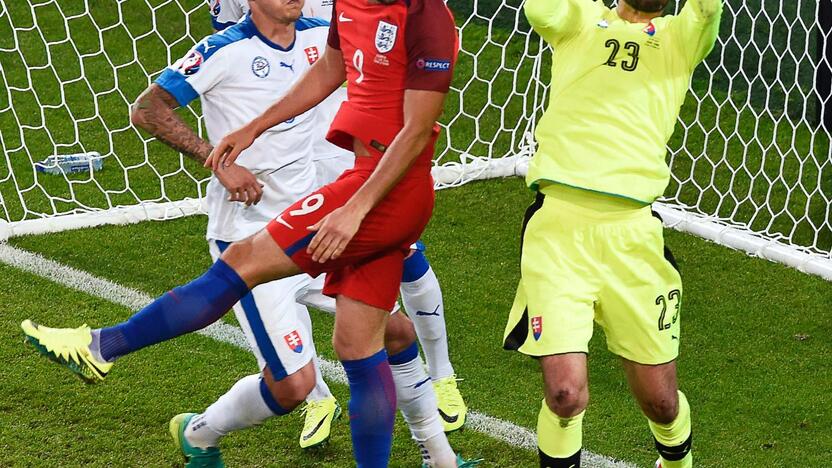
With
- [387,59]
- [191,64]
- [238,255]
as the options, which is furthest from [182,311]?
[191,64]

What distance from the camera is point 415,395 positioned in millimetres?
4445

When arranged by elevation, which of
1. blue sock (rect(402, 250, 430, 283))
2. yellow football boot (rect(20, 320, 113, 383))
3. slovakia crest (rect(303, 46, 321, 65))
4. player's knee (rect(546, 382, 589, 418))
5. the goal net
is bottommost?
the goal net

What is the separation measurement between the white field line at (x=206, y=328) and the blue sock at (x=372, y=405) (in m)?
1.10

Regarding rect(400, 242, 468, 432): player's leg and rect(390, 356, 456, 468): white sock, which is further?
rect(400, 242, 468, 432): player's leg

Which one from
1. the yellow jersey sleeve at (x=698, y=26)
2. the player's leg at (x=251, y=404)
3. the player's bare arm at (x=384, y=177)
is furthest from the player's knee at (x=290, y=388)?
the yellow jersey sleeve at (x=698, y=26)

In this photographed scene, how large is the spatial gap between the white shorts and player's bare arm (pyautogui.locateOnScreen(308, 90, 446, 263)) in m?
0.77

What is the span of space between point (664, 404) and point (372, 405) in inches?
35.3

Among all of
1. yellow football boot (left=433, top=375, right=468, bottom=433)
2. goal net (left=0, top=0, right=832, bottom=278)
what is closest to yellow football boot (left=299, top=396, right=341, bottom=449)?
yellow football boot (left=433, top=375, right=468, bottom=433)

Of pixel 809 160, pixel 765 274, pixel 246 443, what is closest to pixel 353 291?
pixel 246 443

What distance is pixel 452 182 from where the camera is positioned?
7910mm

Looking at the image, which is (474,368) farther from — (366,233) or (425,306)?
(366,233)

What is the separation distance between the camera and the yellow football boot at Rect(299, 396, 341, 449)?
16.0 feet

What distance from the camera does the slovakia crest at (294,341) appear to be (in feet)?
14.6

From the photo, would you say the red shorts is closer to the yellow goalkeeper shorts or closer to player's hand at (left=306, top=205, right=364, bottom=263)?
player's hand at (left=306, top=205, right=364, bottom=263)
